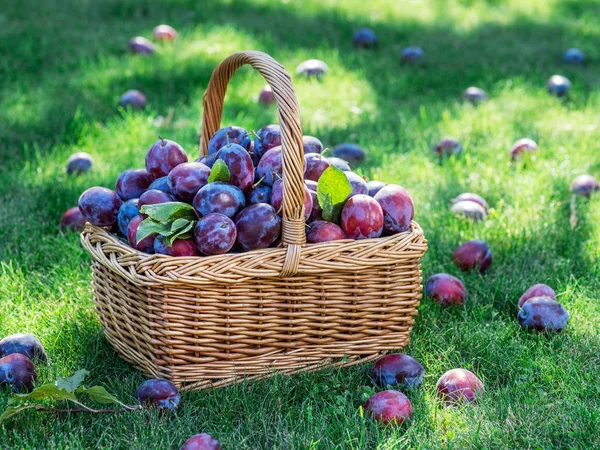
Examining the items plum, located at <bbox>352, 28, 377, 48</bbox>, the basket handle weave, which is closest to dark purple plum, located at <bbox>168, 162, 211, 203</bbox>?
the basket handle weave

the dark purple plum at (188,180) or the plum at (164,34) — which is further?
the plum at (164,34)

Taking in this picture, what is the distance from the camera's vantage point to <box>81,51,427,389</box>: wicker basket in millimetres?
2002

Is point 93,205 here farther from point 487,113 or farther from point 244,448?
point 487,113

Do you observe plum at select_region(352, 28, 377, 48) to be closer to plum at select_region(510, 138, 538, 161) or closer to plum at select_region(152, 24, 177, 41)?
plum at select_region(152, 24, 177, 41)

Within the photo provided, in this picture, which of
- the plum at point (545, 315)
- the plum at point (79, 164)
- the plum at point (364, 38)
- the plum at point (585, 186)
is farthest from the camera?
the plum at point (364, 38)

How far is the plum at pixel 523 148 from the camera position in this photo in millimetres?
3711

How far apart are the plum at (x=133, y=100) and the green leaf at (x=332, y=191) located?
2.30 m

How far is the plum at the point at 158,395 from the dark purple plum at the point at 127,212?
18.7 inches

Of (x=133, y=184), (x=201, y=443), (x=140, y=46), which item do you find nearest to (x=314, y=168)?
(x=133, y=184)

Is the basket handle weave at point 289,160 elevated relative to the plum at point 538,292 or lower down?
elevated

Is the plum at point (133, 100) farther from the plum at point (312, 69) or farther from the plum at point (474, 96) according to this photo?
the plum at point (474, 96)

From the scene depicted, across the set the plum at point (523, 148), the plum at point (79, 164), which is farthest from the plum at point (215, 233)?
the plum at point (523, 148)

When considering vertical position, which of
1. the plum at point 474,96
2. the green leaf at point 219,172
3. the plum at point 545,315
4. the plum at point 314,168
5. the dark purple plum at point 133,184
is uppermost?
the green leaf at point 219,172

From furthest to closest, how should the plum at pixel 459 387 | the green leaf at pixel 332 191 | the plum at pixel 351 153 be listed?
1. the plum at pixel 351 153
2. the green leaf at pixel 332 191
3. the plum at pixel 459 387
